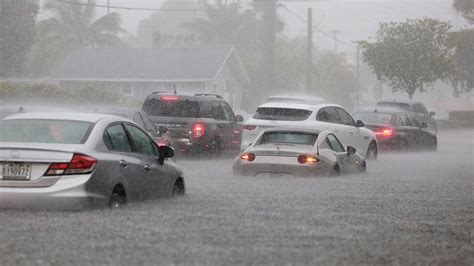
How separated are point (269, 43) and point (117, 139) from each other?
1922 inches

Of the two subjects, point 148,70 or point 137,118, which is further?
point 148,70

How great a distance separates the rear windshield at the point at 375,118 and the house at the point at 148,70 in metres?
32.5

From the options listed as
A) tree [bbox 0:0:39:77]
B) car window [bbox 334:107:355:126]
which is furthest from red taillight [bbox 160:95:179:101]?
tree [bbox 0:0:39:77]

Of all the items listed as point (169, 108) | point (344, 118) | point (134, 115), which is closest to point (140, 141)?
point (134, 115)

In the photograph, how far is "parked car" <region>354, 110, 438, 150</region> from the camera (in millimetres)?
34531

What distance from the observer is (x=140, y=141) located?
14883 millimetres

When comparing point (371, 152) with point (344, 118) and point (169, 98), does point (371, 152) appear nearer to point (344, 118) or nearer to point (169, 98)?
point (344, 118)

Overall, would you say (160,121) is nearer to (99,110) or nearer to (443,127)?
(99,110)

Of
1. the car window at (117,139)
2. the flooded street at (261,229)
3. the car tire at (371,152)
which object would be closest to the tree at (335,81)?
the car tire at (371,152)

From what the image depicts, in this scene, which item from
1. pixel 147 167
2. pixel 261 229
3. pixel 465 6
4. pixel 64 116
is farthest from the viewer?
pixel 465 6

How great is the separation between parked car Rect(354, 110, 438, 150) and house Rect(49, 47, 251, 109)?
3216 centimetres

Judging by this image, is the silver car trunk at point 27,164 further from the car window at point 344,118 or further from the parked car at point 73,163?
the car window at point 344,118

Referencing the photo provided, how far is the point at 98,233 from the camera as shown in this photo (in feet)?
35.7

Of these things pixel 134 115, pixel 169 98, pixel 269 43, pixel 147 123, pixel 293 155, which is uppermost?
pixel 269 43
